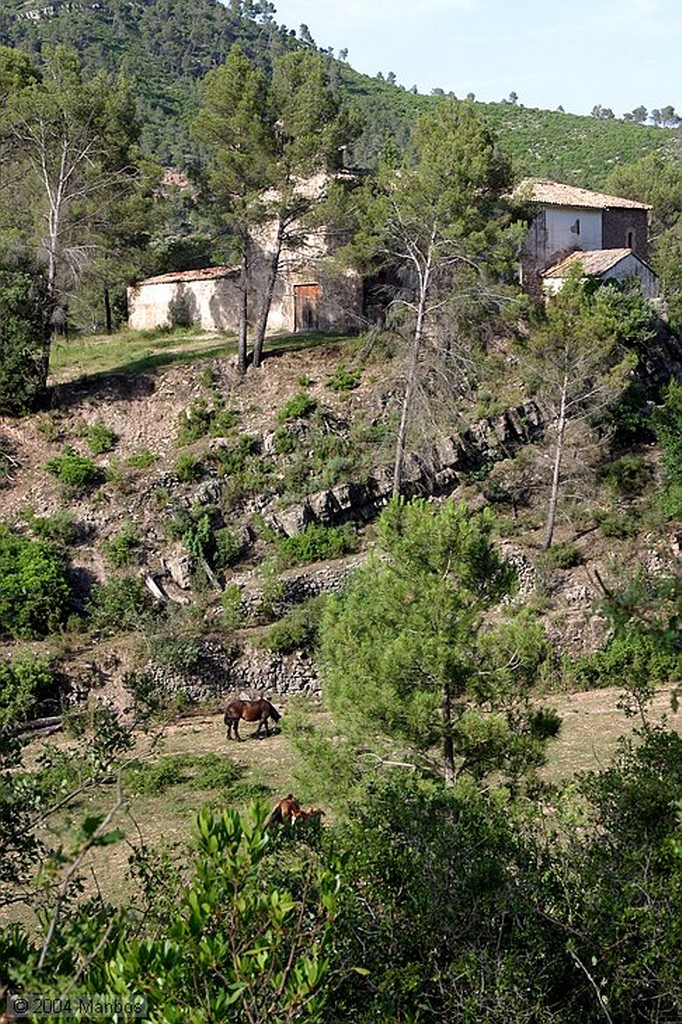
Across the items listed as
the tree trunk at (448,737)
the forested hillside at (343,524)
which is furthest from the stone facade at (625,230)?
the tree trunk at (448,737)

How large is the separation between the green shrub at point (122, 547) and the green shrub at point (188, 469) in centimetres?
220

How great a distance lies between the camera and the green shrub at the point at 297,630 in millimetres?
24000

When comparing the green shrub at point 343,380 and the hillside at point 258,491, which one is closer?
the hillside at point 258,491

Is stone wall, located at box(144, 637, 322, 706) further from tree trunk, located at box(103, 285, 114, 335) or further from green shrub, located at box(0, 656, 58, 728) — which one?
tree trunk, located at box(103, 285, 114, 335)

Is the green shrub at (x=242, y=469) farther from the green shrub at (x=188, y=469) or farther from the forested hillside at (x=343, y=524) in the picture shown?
the green shrub at (x=188, y=469)

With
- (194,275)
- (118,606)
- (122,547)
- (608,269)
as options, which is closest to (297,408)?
(122,547)

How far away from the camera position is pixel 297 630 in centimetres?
2403

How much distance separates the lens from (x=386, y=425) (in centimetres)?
2909

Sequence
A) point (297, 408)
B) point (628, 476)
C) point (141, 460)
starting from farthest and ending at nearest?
1. point (628, 476)
2. point (297, 408)
3. point (141, 460)

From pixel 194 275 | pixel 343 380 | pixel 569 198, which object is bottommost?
pixel 343 380

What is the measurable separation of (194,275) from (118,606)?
52.3 feet

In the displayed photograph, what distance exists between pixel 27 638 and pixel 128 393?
962cm

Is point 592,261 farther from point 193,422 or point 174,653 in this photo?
point 174,653

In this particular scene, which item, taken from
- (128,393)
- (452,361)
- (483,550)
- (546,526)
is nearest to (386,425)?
(452,361)
